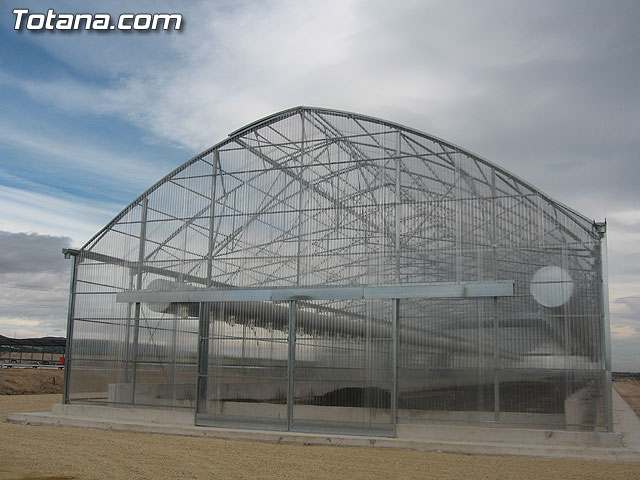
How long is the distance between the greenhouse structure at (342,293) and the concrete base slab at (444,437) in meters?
0.45

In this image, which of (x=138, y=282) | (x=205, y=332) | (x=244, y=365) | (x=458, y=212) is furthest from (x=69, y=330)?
(x=458, y=212)

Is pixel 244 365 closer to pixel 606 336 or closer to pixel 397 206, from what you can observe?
pixel 397 206

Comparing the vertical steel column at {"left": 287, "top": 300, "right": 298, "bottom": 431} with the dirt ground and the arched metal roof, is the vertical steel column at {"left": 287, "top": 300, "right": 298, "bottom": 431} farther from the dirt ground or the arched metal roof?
the dirt ground

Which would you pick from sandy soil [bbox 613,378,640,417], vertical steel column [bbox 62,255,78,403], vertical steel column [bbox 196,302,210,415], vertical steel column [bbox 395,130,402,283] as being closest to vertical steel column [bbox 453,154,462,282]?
vertical steel column [bbox 395,130,402,283]

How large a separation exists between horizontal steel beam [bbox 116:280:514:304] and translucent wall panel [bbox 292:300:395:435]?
34 centimetres

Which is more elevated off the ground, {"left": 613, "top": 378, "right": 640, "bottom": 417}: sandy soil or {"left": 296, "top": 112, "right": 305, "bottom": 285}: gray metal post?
{"left": 296, "top": 112, "right": 305, "bottom": 285}: gray metal post

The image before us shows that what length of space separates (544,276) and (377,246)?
5328 millimetres

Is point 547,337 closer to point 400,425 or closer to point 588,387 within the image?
point 588,387

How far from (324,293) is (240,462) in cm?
698

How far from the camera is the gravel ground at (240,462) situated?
15477 mm

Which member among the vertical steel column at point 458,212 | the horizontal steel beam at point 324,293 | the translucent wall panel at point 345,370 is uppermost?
the vertical steel column at point 458,212

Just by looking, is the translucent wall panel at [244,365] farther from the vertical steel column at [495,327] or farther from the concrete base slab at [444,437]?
the vertical steel column at [495,327]

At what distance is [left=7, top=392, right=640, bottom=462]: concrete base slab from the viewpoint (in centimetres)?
1825

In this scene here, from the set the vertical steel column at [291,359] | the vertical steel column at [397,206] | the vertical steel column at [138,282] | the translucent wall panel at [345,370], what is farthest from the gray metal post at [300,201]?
the vertical steel column at [138,282]
